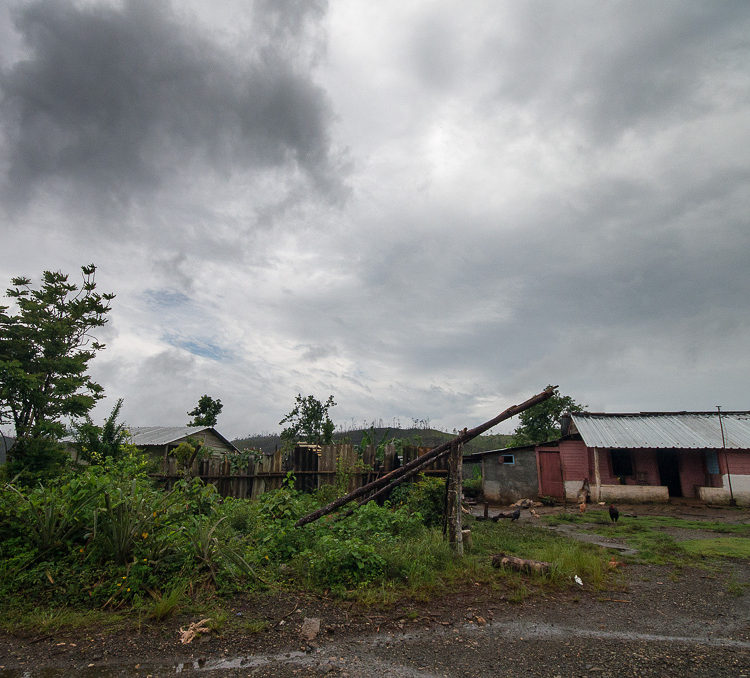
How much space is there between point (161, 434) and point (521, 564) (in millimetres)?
30541

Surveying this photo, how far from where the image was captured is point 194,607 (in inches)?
197

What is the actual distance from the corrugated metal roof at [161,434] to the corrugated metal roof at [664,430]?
970 inches

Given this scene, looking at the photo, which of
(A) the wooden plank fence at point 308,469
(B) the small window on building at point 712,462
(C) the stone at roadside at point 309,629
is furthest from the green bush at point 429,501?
(B) the small window on building at point 712,462

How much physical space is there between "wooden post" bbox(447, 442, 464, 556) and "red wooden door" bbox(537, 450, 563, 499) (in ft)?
46.1

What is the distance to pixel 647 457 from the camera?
66.3 ft

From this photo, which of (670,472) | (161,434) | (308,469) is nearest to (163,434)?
(161,434)

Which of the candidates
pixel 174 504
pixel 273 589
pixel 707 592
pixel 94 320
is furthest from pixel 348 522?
pixel 94 320

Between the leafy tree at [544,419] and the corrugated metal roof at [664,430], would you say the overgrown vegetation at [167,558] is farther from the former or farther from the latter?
the leafy tree at [544,419]

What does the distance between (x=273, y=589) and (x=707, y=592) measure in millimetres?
6089

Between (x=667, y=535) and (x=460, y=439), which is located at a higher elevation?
(x=460, y=439)

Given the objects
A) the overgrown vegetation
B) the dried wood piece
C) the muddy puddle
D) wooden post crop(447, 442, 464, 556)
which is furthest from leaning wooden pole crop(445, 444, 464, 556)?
the dried wood piece

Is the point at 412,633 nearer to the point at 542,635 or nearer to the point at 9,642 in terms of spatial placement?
the point at 542,635

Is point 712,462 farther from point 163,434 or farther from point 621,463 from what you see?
point 163,434

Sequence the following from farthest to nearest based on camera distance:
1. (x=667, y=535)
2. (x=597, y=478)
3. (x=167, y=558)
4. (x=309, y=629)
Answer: (x=597, y=478) < (x=667, y=535) < (x=167, y=558) < (x=309, y=629)
